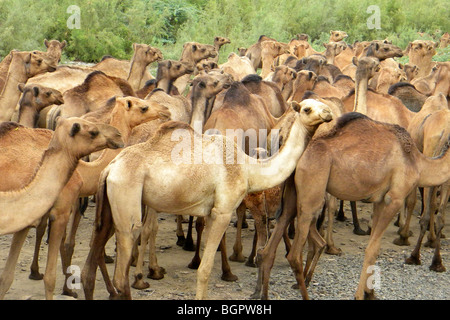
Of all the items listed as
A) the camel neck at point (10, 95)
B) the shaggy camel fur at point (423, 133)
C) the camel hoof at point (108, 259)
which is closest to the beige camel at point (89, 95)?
the camel neck at point (10, 95)

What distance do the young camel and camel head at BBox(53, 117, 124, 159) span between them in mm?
295

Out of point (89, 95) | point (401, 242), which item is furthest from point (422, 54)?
point (89, 95)

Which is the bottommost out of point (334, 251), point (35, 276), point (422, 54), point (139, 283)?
point (334, 251)

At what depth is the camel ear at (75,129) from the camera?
5574mm

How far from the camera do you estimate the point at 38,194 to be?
5.36 m

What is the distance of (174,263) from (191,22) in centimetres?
1737

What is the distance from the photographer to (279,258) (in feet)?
27.2

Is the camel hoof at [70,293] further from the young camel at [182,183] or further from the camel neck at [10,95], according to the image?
the camel neck at [10,95]

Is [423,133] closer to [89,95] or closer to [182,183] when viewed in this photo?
[182,183]

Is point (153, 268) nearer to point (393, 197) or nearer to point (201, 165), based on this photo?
point (201, 165)

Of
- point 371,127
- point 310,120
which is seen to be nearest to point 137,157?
point 310,120

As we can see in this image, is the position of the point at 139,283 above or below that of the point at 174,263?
above

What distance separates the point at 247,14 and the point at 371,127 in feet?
64.6

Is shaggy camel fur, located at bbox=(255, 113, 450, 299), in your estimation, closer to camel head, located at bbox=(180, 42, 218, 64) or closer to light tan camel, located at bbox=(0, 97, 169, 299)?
light tan camel, located at bbox=(0, 97, 169, 299)
